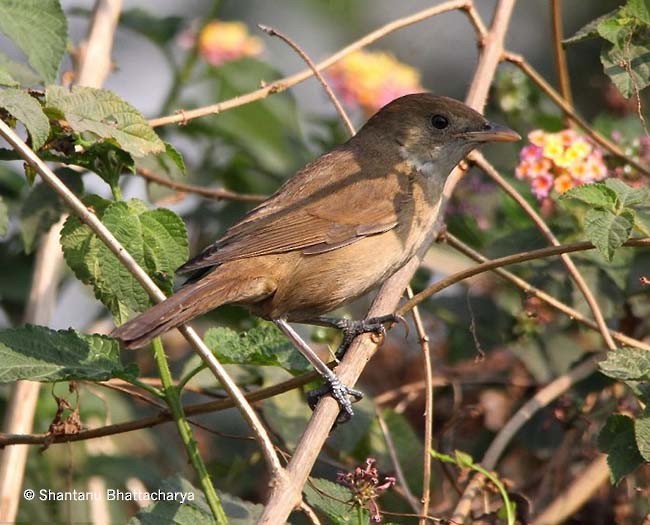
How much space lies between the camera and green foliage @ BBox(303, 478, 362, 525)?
2709 mm

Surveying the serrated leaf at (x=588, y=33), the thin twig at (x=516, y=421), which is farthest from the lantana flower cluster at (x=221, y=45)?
the thin twig at (x=516, y=421)

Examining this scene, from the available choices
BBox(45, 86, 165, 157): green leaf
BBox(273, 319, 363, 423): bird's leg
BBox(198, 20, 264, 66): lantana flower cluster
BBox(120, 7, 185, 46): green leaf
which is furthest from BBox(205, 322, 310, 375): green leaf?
BBox(198, 20, 264, 66): lantana flower cluster

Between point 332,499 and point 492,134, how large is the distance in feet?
6.12

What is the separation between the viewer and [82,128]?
299cm

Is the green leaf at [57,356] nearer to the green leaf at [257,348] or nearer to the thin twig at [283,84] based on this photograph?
the green leaf at [257,348]

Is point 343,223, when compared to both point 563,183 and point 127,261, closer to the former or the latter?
point 563,183

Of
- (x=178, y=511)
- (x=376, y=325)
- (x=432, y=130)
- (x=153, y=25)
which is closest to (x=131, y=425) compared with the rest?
(x=178, y=511)

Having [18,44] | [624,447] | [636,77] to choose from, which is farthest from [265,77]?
[624,447]

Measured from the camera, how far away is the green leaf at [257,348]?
2986mm

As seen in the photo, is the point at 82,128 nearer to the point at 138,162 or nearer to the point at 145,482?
the point at 138,162

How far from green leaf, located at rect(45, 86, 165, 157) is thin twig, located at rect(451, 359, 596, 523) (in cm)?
144

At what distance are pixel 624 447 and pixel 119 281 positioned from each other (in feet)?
4.82

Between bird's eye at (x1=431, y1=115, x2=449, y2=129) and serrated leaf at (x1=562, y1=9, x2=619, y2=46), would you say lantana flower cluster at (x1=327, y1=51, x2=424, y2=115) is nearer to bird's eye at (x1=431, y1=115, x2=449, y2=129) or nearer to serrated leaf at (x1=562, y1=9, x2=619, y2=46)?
bird's eye at (x1=431, y1=115, x2=449, y2=129)

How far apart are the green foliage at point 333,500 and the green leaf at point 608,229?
91 cm
